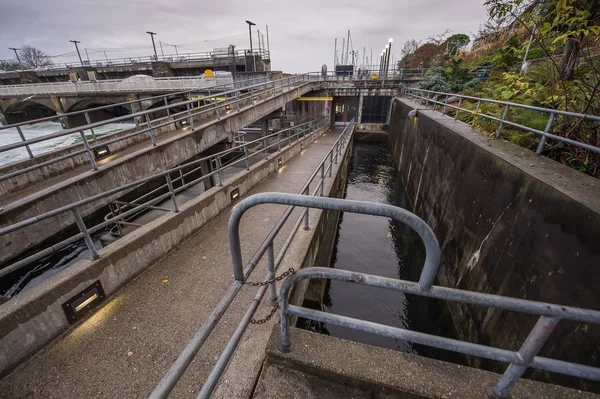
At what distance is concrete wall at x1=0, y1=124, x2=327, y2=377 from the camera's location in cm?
262

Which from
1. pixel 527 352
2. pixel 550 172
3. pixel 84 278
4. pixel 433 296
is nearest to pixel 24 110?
pixel 84 278

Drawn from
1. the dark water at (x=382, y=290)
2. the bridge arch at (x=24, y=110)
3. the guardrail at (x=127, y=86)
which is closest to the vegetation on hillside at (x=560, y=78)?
the dark water at (x=382, y=290)

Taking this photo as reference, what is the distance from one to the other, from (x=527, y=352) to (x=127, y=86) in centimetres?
3741

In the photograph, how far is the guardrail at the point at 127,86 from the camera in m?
25.8

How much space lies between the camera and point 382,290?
22.2ft

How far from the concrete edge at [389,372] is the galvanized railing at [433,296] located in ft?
0.56

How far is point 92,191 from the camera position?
19.2 feet

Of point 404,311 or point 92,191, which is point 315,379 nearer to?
point 404,311

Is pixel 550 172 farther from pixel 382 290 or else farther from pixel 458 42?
pixel 458 42

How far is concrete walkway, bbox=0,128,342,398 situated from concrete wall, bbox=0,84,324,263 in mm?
2999

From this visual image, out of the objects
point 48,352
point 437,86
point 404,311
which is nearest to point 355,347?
point 48,352

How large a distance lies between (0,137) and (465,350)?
4567cm

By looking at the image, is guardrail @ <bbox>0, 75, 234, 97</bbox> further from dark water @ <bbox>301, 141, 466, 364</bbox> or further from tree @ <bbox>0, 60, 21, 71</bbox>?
tree @ <bbox>0, 60, 21, 71</bbox>

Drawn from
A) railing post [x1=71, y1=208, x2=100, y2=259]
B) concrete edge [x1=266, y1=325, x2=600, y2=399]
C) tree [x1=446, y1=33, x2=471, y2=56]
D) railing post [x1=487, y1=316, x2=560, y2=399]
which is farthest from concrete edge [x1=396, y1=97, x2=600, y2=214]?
tree [x1=446, y1=33, x2=471, y2=56]
